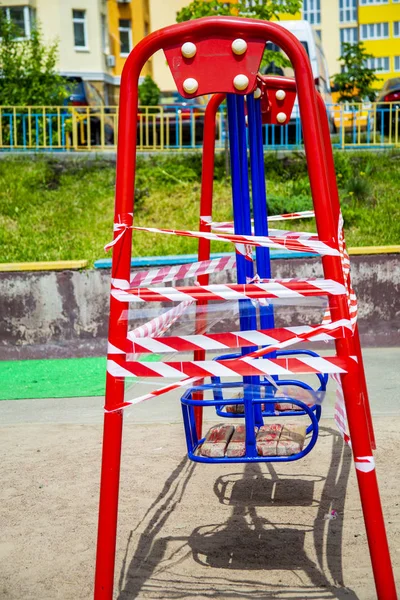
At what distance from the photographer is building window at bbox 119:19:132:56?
42.2 metres

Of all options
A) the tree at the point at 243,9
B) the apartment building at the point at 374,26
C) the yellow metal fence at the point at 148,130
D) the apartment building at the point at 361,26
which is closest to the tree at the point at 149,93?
the yellow metal fence at the point at 148,130

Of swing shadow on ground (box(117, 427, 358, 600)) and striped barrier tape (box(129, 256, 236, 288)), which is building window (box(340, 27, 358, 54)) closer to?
striped barrier tape (box(129, 256, 236, 288))

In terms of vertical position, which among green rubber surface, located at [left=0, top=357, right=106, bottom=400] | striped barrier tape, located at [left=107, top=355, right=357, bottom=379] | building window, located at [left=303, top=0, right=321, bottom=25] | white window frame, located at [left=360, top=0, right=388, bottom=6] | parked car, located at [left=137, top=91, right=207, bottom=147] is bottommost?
green rubber surface, located at [left=0, top=357, right=106, bottom=400]

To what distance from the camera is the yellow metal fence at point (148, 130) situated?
47.9 feet

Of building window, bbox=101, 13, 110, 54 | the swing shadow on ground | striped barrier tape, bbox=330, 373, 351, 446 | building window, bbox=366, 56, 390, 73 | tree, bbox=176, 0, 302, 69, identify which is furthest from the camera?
building window, bbox=366, 56, 390, 73

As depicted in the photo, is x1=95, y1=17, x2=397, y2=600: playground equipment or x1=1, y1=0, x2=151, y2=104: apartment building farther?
x1=1, y1=0, x2=151, y2=104: apartment building

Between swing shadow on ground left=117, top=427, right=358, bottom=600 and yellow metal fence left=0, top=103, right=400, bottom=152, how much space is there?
1000 cm

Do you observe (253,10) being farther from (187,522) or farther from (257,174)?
(187,522)

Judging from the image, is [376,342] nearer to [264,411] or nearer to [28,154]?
[264,411]

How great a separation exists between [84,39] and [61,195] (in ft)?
91.8

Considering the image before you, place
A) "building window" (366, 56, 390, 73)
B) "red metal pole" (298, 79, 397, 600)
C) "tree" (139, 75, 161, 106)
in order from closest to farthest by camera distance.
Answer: "red metal pole" (298, 79, 397, 600)
"tree" (139, 75, 161, 106)
"building window" (366, 56, 390, 73)

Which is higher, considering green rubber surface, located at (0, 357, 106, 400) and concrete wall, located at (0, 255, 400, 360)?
concrete wall, located at (0, 255, 400, 360)

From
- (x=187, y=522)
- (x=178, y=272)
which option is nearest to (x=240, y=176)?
(x=178, y=272)

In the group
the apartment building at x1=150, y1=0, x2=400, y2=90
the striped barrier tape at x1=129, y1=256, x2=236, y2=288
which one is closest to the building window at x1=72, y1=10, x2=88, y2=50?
the apartment building at x1=150, y1=0, x2=400, y2=90
